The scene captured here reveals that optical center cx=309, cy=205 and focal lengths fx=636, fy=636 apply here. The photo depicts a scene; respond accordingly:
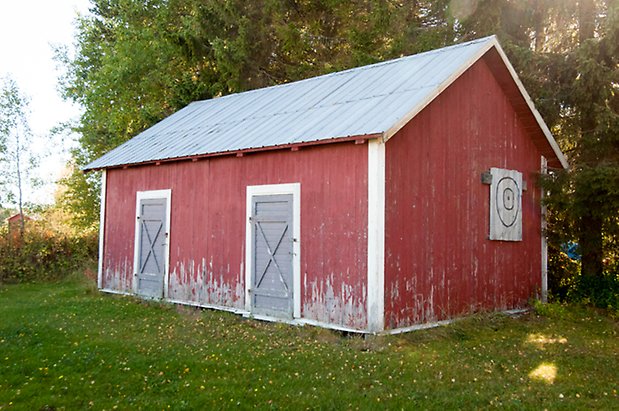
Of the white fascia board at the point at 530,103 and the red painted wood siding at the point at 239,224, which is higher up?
the white fascia board at the point at 530,103

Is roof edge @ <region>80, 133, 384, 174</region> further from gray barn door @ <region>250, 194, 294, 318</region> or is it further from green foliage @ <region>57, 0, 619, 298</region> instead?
green foliage @ <region>57, 0, 619, 298</region>

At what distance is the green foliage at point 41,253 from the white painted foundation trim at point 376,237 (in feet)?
41.7

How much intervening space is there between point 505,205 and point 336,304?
4297mm

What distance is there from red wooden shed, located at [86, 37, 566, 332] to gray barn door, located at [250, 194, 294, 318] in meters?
0.03

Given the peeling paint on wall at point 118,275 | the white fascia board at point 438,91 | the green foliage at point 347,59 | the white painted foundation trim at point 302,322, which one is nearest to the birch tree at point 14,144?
the green foliage at point 347,59

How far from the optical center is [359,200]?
9508 millimetres

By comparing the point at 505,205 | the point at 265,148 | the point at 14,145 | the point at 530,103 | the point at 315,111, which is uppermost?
the point at 14,145

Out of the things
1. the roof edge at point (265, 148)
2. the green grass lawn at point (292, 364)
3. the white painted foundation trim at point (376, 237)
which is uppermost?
the roof edge at point (265, 148)

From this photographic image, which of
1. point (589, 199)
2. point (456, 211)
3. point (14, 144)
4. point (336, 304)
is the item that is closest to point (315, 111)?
point (456, 211)

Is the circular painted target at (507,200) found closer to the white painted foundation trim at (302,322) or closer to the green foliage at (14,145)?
the white painted foundation trim at (302,322)

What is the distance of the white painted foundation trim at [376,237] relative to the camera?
30.2 feet

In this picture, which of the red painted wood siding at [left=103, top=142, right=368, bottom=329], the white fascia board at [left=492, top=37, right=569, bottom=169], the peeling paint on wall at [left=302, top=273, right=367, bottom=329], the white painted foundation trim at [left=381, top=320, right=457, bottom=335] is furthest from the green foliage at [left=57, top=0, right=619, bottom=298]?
the peeling paint on wall at [left=302, top=273, right=367, bottom=329]

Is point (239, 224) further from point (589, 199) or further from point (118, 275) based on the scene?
point (589, 199)

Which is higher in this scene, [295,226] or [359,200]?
[359,200]
